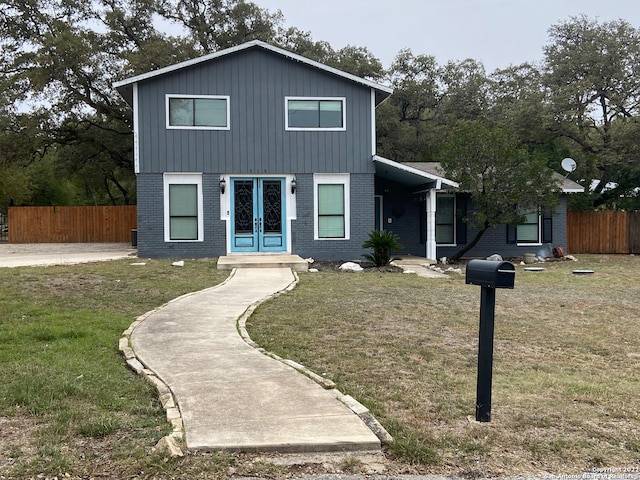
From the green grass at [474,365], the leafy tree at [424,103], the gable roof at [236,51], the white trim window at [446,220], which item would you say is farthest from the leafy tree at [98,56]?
the green grass at [474,365]

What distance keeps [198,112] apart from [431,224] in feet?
25.0

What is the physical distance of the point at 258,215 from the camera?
16.5 m

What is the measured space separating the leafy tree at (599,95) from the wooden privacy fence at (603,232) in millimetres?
1425

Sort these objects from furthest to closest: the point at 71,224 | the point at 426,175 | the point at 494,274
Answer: the point at 71,224
the point at 426,175
the point at 494,274

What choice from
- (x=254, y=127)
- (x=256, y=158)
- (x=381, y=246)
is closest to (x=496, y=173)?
(x=381, y=246)

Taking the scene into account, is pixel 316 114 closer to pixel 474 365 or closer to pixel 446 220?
pixel 446 220

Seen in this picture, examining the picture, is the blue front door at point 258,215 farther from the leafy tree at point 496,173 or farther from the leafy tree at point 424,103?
the leafy tree at point 424,103

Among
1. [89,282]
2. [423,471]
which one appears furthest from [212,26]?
[423,471]

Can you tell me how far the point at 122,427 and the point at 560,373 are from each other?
3957mm

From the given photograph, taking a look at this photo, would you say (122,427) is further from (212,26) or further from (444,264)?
(212,26)

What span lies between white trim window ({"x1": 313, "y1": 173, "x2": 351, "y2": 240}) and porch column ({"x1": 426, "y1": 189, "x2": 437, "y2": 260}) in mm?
2463

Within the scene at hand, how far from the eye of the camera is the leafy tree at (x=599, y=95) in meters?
21.7

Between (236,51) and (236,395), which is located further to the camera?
(236,51)

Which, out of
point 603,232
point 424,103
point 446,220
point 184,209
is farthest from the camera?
point 424,103
